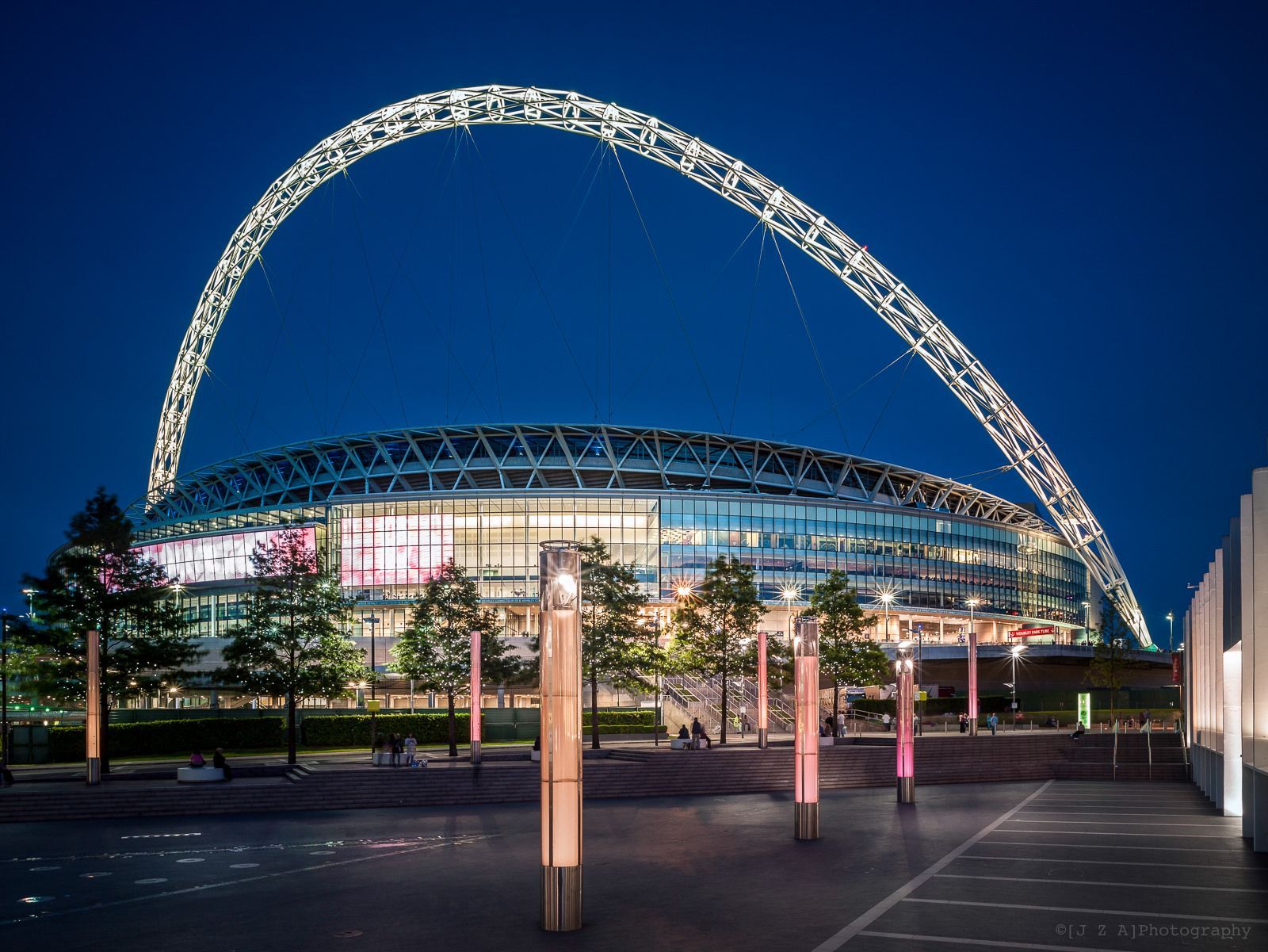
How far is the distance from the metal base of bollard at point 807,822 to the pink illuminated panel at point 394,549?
83886mm

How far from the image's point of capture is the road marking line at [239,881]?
19078mm

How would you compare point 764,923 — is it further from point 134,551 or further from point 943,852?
point 134,551

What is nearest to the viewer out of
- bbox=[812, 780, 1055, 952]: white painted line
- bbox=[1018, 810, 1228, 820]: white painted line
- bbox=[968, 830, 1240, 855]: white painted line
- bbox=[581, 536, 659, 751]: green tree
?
bbox=[812, 780, 1055, 952]: white painted line

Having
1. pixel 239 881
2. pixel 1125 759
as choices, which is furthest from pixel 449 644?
pixel 239 881

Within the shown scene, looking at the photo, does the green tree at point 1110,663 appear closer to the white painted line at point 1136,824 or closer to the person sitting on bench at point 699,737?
the person sitting on bench at point 699,737

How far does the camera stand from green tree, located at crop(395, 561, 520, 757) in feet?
213

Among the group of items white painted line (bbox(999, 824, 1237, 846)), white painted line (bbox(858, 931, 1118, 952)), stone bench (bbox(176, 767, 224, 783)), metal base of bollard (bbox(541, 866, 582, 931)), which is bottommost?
stone bench (bbox(176, 767, 224, 783))

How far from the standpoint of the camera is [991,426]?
117m

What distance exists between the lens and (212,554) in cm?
11900

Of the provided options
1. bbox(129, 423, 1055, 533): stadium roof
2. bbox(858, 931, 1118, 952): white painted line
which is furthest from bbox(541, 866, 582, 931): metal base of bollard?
bbox(129, 423, 1055, 533): stadium roof

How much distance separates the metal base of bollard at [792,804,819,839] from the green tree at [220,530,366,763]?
103 feet

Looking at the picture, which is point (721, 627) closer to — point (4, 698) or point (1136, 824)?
point (4, 698)

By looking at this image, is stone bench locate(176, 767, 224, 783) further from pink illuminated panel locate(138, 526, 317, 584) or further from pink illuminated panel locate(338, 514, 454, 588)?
pink illuminated panel locate(138, 526, 317, 584)

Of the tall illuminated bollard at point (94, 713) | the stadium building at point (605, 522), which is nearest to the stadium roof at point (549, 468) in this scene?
the stadium building at point (605, 522)
